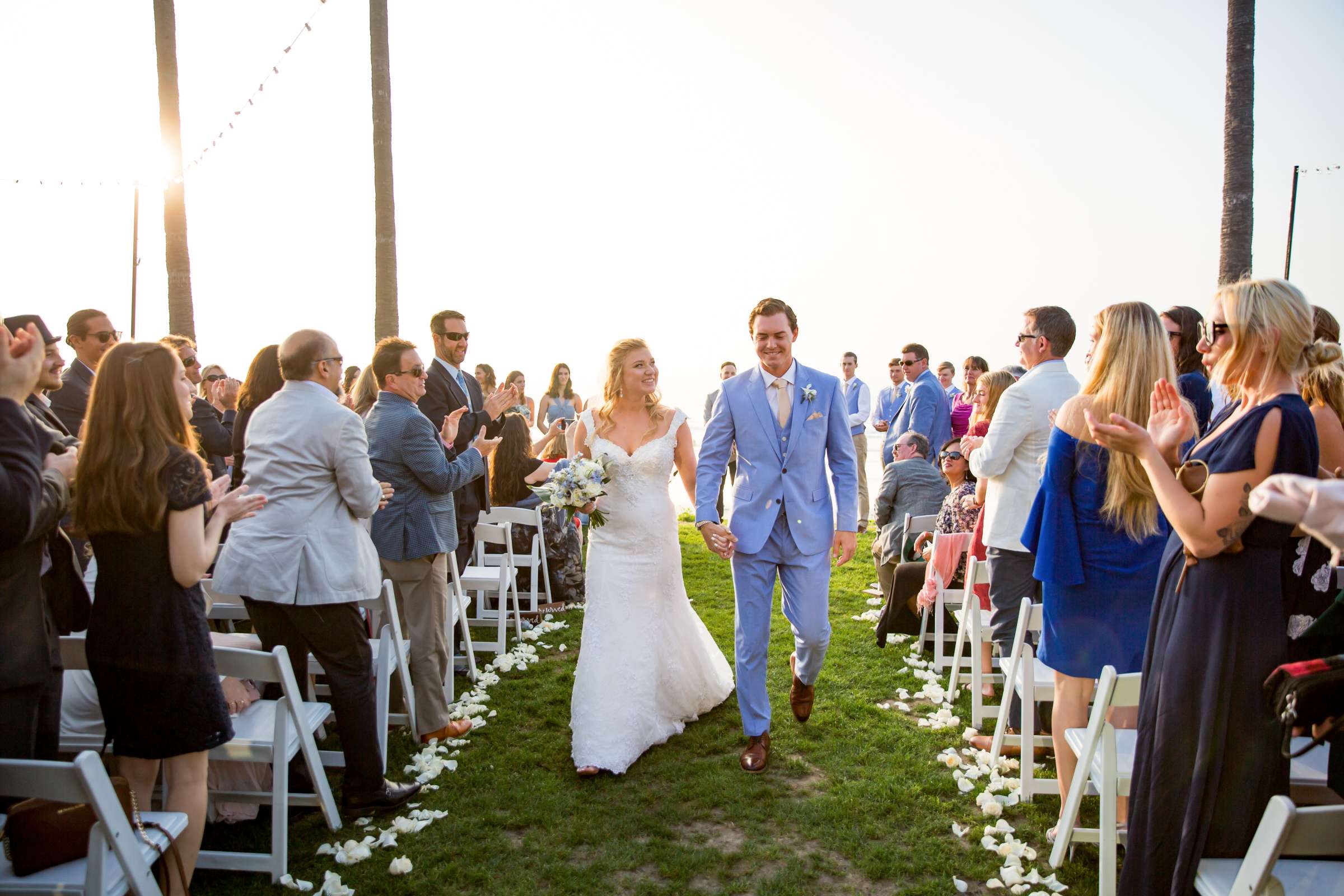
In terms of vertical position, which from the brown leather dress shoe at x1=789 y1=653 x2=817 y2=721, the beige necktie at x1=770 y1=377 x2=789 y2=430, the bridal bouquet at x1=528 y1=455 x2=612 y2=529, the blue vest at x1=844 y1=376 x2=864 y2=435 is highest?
the beige necktie at x1=770 y1=377 x2=789 y2=430

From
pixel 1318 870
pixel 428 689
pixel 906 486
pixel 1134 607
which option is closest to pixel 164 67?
pixel 428 689

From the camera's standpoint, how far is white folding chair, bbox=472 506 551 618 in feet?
24.4

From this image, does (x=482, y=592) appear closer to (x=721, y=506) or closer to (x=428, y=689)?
(x=428, y=689)

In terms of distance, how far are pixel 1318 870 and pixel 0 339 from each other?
13.4 ft

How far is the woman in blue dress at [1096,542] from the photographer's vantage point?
364 cm

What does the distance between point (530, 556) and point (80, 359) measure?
3929mm

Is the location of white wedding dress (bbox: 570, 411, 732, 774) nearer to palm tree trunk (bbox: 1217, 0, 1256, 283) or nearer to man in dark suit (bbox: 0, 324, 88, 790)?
man in dark suit (bbox: 0, 324, 88, 790)

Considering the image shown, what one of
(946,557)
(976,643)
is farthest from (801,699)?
(946,557)

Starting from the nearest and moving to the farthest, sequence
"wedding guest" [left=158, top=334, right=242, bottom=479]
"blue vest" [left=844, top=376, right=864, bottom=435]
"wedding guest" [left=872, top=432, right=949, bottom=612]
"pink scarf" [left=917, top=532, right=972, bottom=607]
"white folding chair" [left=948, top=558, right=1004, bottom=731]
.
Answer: "white folding chair" [left=948, top=558, right=1004, bottom=731] < "pink scarf" [left=917, top=532, right=972, bottom=607] < "wedding guest" [left=158, top=334, right=242, bottom=479] < "wedding guest" [left=872, top=432, right=949, bottom=612] < "blue vest" [left=844, top=376, right=864, bottom=435]

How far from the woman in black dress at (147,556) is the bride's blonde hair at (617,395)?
258 cm

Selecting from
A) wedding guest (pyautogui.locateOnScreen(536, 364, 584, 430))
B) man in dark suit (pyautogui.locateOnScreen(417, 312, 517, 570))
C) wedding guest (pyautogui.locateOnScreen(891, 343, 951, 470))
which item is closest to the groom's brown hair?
man in dark suit (pyautogui.locateOnScreen(417, 312, 517, 570))

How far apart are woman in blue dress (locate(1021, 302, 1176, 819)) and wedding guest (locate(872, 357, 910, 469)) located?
7.65 meters

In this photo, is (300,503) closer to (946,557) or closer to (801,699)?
(801,699)

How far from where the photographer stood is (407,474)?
16.9 ft
